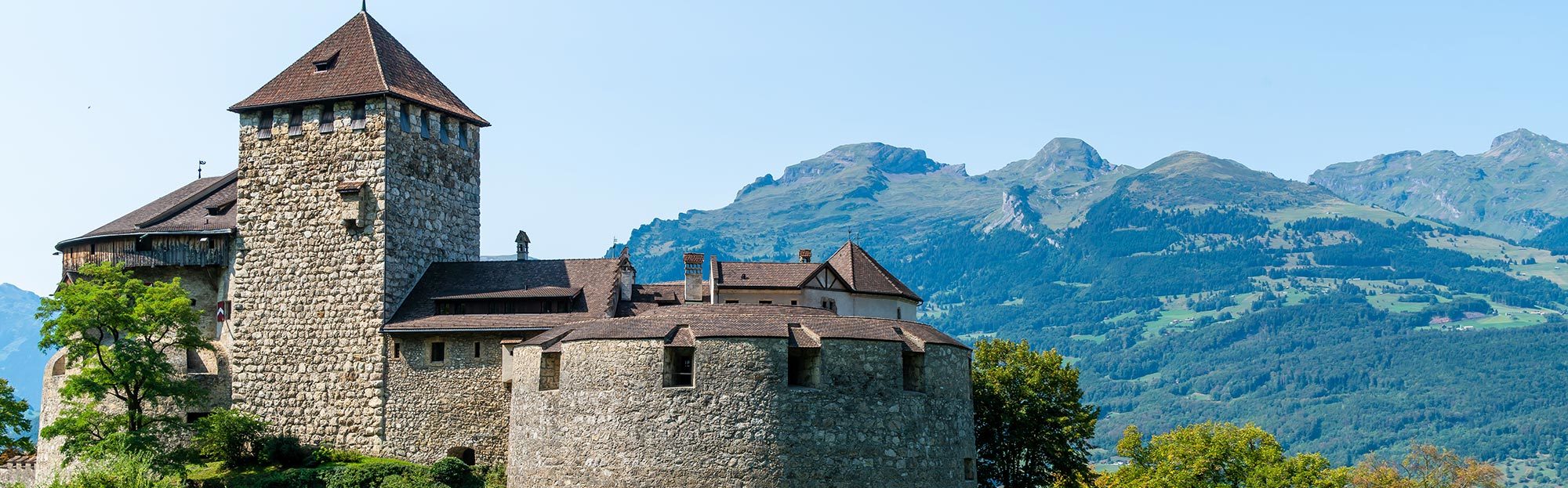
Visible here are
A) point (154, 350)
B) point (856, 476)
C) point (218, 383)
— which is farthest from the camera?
point (218, 383)

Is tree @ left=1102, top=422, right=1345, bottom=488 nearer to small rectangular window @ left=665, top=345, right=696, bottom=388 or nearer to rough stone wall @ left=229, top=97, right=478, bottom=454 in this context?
small rectangular window @ left=665, top=345, right=696, bottom=388

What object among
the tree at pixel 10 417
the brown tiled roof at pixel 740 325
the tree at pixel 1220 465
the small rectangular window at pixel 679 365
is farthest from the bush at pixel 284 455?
the tree at pixel 1220 465

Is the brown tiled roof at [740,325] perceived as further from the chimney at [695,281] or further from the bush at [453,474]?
the chimney at [695,281]

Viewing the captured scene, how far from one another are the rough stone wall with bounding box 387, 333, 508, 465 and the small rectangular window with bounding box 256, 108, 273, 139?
1141 cm

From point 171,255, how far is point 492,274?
14.5 meters

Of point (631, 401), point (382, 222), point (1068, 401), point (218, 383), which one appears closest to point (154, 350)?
point (218, 383)

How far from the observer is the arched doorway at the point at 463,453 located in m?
65.1

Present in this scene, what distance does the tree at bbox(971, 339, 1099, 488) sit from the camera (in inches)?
2721

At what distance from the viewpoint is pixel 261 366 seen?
67.9 metres

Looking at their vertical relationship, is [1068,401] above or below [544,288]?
below

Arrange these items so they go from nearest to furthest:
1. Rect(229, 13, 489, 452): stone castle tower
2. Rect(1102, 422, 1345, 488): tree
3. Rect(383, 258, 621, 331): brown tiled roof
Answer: Rect(383, 258, 621, 331): brown tiled roof, Rect(229, 13, 489, 452): stone castle tower, Rect(1102, 422, 1345, 488): tree

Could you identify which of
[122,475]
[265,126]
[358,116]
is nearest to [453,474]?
[122,475]

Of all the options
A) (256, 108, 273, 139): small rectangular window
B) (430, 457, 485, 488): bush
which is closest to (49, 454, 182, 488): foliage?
(430, 457, 485, 488): bush

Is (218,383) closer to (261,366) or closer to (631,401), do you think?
(261,366)
